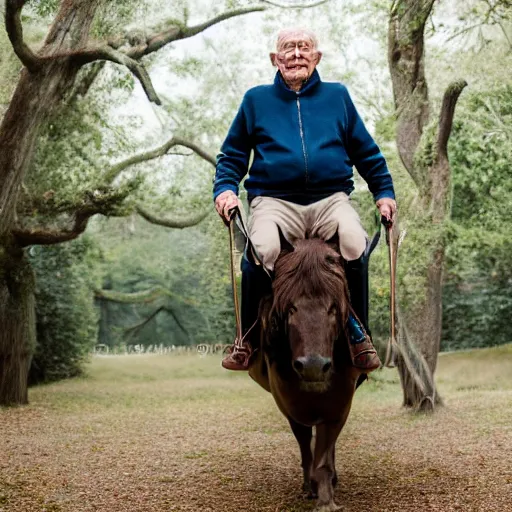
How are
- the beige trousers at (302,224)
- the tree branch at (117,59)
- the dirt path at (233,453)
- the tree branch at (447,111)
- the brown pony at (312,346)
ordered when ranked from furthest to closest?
the tree branch at (447,111) → the tree branch at (117,59) → the dirt path at (233,453) → the beige trousers at (302,224) → the brown pony at (312,346)

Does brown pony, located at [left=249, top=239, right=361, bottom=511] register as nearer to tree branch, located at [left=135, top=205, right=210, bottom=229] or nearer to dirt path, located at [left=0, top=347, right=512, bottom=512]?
dirt path, located at [left=0, top=347, right=512, bottom=512]

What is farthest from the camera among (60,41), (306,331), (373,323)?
(373,323)

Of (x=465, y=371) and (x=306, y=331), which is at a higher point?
(x=306, y=331)

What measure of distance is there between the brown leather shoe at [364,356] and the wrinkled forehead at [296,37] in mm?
1953

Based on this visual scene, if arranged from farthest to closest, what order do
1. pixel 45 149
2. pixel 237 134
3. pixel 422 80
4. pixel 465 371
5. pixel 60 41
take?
pixel 465 371 → pixel 45 149 → pixel 422 80 → pixel 60 41 → pixel 237 134

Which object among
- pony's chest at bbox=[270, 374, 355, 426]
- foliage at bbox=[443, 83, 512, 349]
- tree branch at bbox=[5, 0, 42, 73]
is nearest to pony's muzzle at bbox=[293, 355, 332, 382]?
pony's chest at bbox=[270, 374, 355, 426]

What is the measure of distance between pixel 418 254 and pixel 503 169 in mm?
3786

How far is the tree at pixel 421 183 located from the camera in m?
12.6

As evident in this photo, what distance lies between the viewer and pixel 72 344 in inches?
875

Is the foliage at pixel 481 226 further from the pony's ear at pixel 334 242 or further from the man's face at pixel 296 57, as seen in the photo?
the pony's ear at pixel 334 242

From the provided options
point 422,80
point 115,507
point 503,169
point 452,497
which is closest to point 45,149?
point 422,80

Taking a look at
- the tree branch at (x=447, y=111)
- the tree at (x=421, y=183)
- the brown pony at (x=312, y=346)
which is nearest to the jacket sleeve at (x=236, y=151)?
the brown pony at (x=312, y=346)

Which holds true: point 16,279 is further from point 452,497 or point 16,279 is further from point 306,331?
point 306,331

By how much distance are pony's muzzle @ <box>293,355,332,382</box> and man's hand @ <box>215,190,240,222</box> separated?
1.20 m
